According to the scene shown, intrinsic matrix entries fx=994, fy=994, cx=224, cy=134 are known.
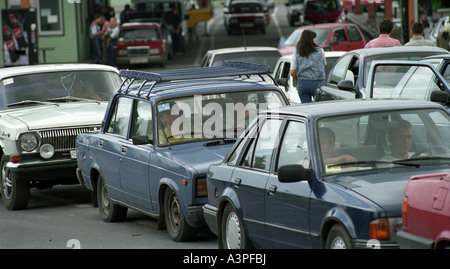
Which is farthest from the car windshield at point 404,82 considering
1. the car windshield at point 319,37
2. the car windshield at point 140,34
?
the car windshield at point 140,34

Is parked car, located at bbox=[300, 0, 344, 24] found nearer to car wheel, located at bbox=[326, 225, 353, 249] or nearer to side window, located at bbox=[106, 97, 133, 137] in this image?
side window, located at bbox=[106, 97, 133, 137]

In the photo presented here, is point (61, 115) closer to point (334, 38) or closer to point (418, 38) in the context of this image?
point (418, 38)

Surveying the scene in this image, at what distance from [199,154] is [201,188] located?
56cm

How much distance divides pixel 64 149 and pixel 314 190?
254 inches

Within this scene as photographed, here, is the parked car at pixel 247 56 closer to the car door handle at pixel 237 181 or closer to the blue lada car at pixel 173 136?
the blue lada car at pixel 173 136

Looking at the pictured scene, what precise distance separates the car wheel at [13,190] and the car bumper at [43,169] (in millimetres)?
Result: 134

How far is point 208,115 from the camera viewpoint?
34.1 ft

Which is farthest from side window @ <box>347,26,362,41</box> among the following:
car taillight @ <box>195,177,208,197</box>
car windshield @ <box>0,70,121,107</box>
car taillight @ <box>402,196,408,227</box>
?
car taillight @ <box>402,196,408,227</box>

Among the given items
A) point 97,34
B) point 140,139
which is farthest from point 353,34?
point 140,139

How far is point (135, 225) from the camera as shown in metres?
11.3

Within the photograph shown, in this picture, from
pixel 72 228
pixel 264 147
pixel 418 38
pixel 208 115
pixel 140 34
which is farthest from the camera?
pixel 140 34

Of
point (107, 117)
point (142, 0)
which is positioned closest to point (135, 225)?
point (107, 117)
